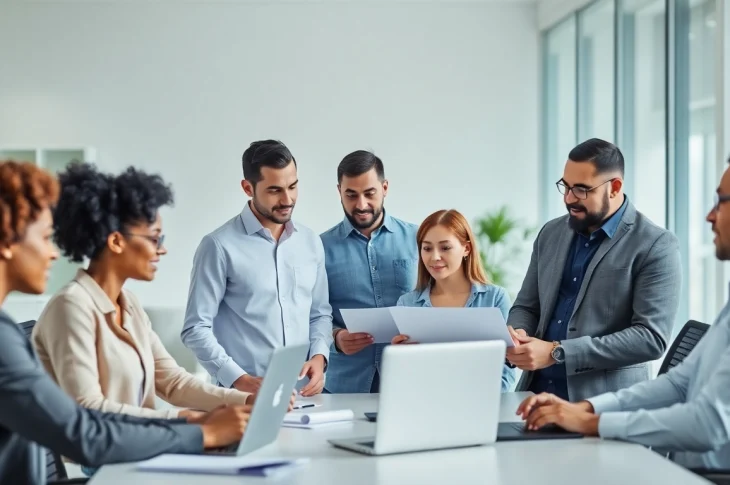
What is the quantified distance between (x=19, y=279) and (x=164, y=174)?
242 inches

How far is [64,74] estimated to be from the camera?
26.1 feet

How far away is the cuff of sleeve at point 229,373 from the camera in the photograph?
130 inches

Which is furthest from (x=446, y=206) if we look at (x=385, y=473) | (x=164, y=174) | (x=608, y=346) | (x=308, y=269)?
(x=385, y=473)

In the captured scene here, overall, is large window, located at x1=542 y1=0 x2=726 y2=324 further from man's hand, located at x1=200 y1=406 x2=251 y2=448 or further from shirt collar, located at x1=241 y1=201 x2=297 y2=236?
man's hand, located at x1=200 y1=406 x2=251 y2=448

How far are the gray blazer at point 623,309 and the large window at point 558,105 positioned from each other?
4338 mm

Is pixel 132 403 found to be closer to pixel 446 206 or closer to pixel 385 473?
pixel 385 473

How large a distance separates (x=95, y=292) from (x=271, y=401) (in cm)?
53

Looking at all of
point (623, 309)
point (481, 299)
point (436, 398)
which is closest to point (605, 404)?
point (436, 398)

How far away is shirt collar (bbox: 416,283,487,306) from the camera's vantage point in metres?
3.58

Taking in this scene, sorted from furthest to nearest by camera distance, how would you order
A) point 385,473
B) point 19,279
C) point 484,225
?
point 484,225, point 385,473, point 19,279

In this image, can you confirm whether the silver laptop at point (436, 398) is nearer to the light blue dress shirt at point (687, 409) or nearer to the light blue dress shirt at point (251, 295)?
the light blue dress shirt at point (687, 409)

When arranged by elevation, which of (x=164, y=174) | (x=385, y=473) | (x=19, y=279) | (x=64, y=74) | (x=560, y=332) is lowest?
(x=385, y=473)

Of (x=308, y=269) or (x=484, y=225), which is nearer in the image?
(x=308, y=269)

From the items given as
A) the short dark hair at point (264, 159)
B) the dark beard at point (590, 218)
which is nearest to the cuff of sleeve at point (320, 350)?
the short dark hair at point (264, 159)
